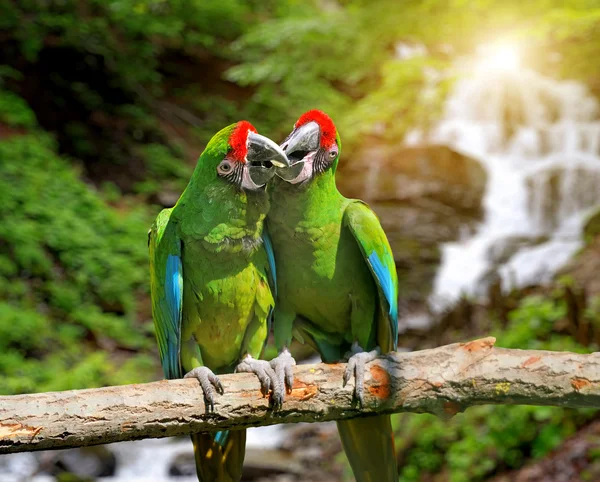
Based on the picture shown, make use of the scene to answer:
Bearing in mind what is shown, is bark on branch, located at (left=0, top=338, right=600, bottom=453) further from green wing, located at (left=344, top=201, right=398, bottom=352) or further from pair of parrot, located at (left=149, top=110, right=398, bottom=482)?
green wing, located at (left=344, top=201, right=398, bottom=352)

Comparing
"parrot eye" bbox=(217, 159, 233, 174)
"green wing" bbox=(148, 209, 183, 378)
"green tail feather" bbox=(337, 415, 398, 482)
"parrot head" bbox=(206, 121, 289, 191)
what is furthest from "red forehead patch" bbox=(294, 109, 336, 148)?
"green tail feather" bbox=(337, 415, 398, 482)

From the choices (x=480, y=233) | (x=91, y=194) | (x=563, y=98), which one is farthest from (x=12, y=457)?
(x=563, y=98)

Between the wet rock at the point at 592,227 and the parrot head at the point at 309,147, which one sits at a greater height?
the parrot head at the point at 309,147

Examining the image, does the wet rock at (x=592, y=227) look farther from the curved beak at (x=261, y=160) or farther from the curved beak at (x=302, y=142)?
the curved beak at (x=261, y=160)

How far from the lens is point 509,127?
1022 cm

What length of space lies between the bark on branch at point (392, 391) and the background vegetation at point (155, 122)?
2.79 metres

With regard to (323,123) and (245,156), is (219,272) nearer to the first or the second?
(245,156)

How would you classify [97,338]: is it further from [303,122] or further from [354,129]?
[303,122]

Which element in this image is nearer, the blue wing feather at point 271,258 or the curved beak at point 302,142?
the curved beak at point 302,142

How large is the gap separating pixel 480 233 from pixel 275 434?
4625mm

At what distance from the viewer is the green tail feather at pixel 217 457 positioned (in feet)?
6.08

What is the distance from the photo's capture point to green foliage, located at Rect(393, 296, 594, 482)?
Answer: 4.14m

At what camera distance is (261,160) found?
1695 mm

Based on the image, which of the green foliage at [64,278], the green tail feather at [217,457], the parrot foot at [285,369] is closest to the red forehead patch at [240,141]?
the parrot foot at [285,369]
